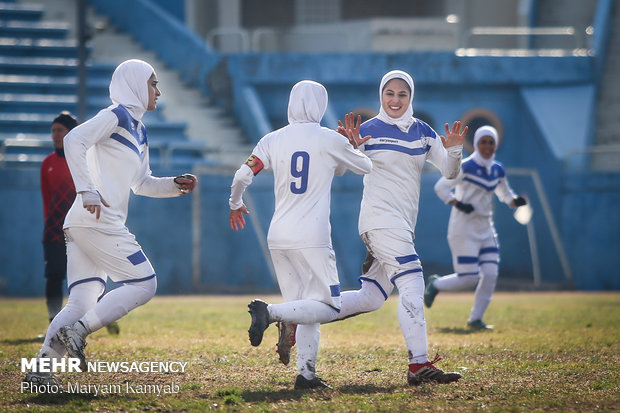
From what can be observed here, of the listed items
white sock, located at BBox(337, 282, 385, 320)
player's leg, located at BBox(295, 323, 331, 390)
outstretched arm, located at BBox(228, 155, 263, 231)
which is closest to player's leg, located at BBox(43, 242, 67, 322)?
outstretched arm, located at BBox(228, 155, 263, 231)

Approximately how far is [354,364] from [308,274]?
147 cm

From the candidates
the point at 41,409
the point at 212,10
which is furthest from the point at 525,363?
the point at 212,10

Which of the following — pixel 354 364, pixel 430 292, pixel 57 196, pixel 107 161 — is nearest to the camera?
pixel 107 161

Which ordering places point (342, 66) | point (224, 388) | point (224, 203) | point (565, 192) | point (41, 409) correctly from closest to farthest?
1. point (41, 409)
2. point (224, 388)
3. point (224, 203)
4. point (565, 192)
5. point (342, 66)

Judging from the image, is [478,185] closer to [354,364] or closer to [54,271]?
[354,364]

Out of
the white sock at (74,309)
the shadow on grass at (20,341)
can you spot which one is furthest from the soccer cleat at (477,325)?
the white sock at (74,309)

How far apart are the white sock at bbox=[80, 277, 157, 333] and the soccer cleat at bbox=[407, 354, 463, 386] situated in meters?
2.02

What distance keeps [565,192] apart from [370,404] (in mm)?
14769

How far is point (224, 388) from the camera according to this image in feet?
23.5

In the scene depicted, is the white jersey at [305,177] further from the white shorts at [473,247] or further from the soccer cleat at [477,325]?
the soccer cleat at [477,325]

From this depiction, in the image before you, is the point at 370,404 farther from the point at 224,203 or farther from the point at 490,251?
the point at 224,203

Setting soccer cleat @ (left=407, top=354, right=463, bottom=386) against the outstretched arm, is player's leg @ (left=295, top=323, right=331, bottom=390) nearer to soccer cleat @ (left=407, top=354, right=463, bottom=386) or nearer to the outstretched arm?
soccer cleat @ (left=407, top=354, right=463, bottom=386)

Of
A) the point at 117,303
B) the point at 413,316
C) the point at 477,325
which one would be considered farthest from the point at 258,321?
the point at 477,325

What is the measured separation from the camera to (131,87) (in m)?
7.57
